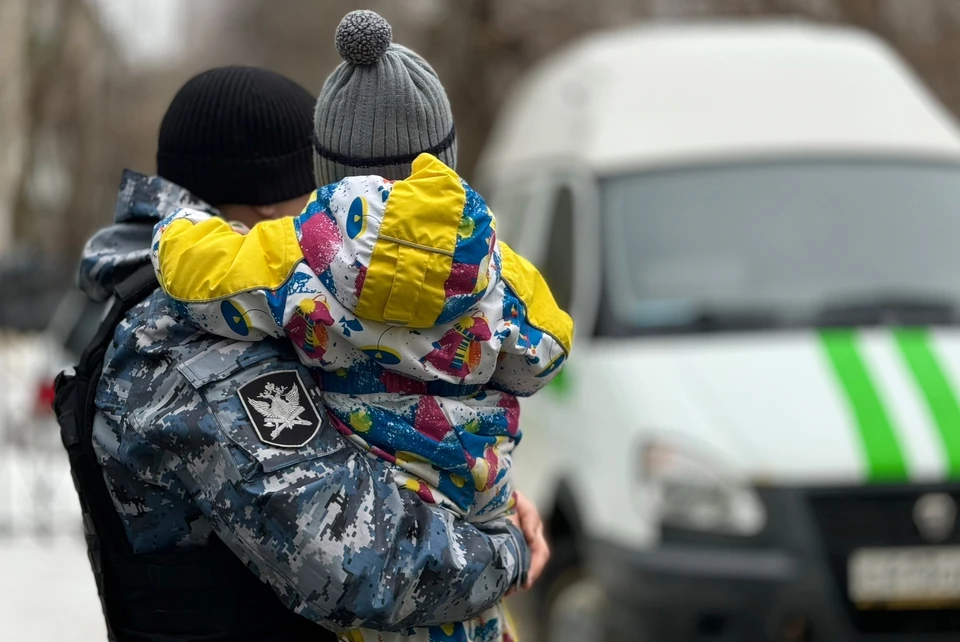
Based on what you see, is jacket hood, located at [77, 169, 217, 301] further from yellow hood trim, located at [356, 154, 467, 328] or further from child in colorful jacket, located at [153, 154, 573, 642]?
yellow hood trim, located at [356, 154, 467, 328]

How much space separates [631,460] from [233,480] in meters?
2.70

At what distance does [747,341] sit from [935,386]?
2.11 feet

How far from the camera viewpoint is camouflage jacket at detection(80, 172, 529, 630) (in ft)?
5.42

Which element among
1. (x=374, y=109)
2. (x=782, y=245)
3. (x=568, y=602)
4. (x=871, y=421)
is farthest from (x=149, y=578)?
(x=782, y=245)

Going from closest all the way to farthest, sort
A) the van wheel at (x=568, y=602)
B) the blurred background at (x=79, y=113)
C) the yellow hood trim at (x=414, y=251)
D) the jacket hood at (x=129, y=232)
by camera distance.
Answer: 1. the yellow hood trim at (x=414, y=251)
2. the jacket hood at (x=129, y=232)
3. the van wheel at (x=568, y=602)
4. the blurred background at (x=79, y=113)

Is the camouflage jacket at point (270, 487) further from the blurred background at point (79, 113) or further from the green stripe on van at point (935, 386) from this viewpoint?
the blurred background at point (79, 113)

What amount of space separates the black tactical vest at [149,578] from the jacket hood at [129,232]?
→ 57mm

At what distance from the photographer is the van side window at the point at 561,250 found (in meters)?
5.16

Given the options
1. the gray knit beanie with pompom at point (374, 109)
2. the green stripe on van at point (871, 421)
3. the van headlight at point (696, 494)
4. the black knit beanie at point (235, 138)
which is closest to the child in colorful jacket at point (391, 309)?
the gray knit beanie with pompom at point (374, 109)

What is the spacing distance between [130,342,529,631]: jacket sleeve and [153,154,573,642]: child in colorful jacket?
0.11ft

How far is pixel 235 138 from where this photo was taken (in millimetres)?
1979

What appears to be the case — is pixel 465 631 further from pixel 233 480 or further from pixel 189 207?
pixel 189 207

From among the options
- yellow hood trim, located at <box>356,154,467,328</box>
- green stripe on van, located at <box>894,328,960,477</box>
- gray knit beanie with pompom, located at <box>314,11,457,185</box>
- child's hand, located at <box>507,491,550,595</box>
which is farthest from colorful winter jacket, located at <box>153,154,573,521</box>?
green stripe on van, located at <box>894,328,960,477</box>

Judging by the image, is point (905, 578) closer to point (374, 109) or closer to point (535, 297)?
point (535, 297)
